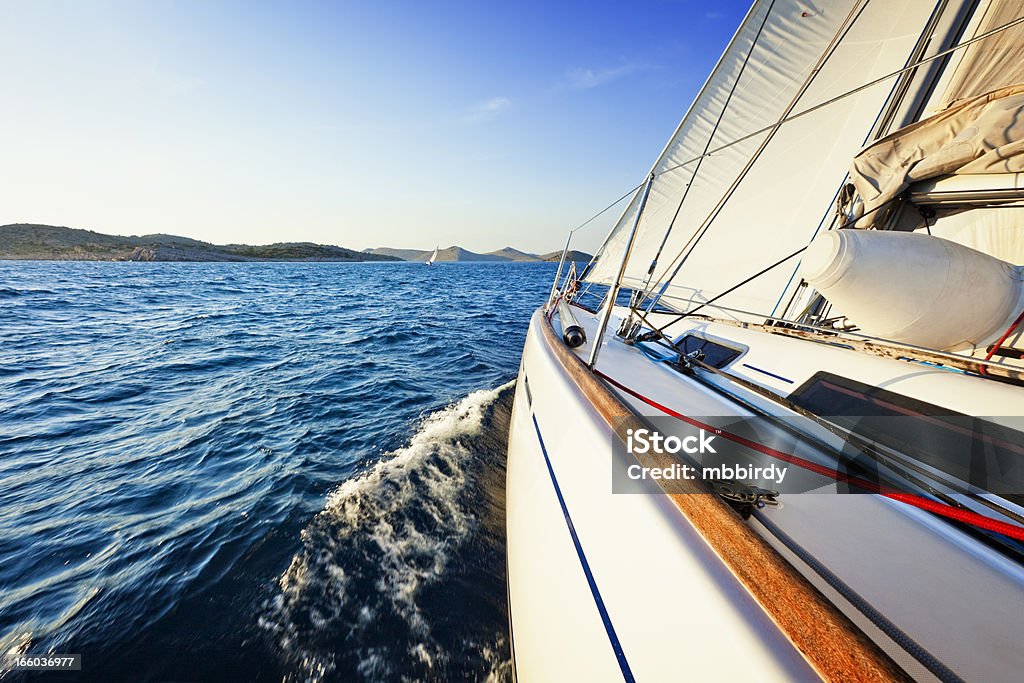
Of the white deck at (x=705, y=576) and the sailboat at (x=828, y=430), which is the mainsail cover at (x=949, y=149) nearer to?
the sailboat at (x=828, y=430)

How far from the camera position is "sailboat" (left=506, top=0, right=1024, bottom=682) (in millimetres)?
743

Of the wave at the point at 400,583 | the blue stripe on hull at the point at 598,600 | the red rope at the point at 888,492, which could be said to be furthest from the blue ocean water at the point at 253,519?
the red rope at the point at 888,492

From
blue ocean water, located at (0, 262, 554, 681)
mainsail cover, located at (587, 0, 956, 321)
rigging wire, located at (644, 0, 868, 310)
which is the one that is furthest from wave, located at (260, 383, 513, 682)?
mainsail cover, located at (587, 0, 956, 321)

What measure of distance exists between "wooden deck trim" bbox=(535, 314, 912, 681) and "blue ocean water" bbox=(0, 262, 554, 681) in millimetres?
1839

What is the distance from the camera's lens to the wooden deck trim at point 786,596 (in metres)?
0.51

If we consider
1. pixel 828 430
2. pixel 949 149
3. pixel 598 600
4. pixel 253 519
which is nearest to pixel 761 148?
pixel 949 149

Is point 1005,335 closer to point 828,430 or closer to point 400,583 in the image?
point 828,430

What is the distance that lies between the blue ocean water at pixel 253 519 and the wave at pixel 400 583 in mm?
11

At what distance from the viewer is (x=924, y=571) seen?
895 millimetres

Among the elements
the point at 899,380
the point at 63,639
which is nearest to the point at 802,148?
the point at 899,380

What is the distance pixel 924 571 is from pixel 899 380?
1.31 metres

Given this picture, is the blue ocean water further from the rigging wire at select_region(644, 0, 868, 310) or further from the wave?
the rigging wire at select_region(644, 0, 868, 310)

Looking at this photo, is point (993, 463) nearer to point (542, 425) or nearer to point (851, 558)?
point (851, 558)

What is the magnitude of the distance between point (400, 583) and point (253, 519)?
4.63 feet
